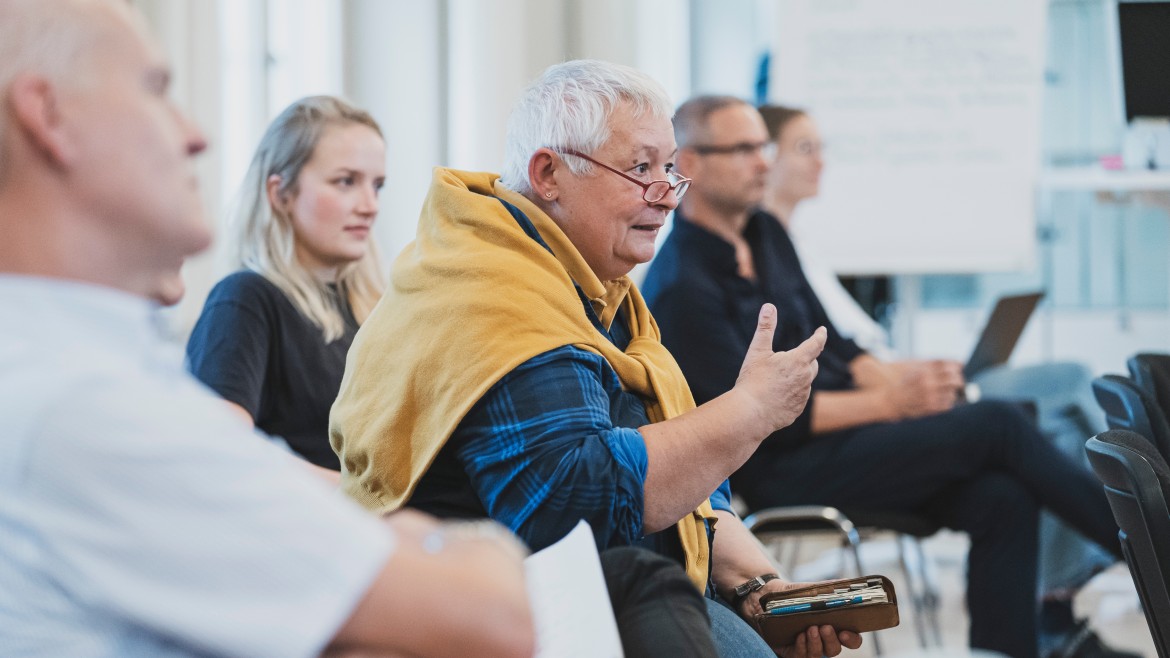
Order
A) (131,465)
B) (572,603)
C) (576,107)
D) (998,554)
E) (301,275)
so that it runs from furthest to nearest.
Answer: (998,554), (301,275), (576,107), (572,603), (131,465)

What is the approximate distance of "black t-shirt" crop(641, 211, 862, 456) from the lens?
2.64 meters

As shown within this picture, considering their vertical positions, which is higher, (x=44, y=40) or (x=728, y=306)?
(x=44, y=40)

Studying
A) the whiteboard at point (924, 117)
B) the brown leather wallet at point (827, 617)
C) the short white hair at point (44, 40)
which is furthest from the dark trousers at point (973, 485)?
the short white hair at point (44, 40)

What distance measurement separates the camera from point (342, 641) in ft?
2.42

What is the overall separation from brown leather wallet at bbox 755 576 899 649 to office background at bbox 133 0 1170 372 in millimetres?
1314

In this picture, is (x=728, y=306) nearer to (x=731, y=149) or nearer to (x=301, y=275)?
(x=731, y=149)

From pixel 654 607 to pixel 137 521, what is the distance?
22.6 inches

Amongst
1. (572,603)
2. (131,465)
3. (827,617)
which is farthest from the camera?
(827,617)

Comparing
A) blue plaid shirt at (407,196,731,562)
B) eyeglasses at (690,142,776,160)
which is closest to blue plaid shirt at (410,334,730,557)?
blue plaid shirt at (407,196,731,562)

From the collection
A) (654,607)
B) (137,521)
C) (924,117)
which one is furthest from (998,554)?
(137,521)

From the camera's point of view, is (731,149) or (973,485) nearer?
(973,485)

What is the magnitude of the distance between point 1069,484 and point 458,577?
2379 mm

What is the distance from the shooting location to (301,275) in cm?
223

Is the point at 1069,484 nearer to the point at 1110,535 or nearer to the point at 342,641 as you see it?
the point at 1110,535
